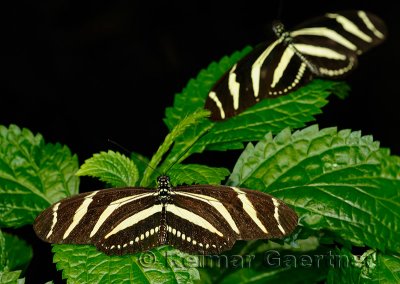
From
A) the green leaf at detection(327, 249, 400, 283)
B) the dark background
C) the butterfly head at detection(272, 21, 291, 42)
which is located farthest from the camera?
the dark background

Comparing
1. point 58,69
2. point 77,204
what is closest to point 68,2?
point 58,69

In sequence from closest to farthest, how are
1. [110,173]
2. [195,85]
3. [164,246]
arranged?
1. [164,246]
2. [110,173]
3. [195,85]

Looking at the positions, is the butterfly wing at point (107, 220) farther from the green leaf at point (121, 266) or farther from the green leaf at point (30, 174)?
the green leaf at point (30, 174)

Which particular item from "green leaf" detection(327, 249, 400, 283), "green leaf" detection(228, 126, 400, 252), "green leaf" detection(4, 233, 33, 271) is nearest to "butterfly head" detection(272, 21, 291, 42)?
"green leaf" detection(228, 126, 400, 252)

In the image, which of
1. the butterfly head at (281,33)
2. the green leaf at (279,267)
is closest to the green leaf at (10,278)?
the green leaf at (279,267)

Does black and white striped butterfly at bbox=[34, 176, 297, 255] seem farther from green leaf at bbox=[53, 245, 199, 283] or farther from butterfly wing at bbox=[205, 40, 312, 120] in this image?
butterfly wing at bbox=[205, 40, 312, 120]

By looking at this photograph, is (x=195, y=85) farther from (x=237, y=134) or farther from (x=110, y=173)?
(x=110, y=173)

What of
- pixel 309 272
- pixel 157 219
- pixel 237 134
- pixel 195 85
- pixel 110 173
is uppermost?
pixel 195 85
